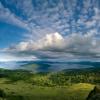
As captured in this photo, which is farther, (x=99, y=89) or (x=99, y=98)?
(x=99, y=89)

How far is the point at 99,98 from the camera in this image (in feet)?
283

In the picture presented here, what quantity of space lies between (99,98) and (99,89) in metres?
36.8

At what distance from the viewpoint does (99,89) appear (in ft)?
401
